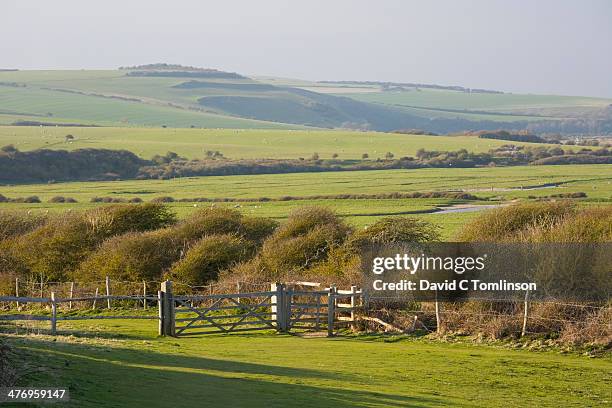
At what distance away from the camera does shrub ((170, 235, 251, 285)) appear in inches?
1769

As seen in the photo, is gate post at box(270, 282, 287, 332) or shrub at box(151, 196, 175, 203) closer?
gate post at box(270, 282, 287, 332)

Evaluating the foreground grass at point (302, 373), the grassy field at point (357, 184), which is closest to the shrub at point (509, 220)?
the foreground grass at point (302, 373)

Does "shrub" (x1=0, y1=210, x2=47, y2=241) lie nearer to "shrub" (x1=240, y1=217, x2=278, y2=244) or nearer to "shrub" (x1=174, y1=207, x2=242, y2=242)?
"shrub" (x1=174, y1=207, x2=242, y2=242)

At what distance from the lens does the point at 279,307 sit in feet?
108

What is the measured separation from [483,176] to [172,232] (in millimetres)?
77059

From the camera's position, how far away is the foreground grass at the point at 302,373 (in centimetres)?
1934

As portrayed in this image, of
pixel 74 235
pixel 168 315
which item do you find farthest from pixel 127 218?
pixel 168 315

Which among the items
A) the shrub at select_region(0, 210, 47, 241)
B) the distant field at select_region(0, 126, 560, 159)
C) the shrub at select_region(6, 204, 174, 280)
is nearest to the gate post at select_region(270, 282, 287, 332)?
the shrub at select_region(6, 204, 174, 280)

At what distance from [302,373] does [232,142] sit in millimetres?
158788

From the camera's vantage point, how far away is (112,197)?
97.8m

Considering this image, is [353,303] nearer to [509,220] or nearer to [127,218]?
[509,220]

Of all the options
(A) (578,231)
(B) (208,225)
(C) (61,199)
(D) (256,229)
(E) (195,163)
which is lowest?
(E) (195,163)

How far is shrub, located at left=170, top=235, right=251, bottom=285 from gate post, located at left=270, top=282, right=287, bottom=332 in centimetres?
1171

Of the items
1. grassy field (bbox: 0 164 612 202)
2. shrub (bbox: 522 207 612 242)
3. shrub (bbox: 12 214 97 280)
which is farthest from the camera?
grassy field (bbox: 0 164 612 202)
